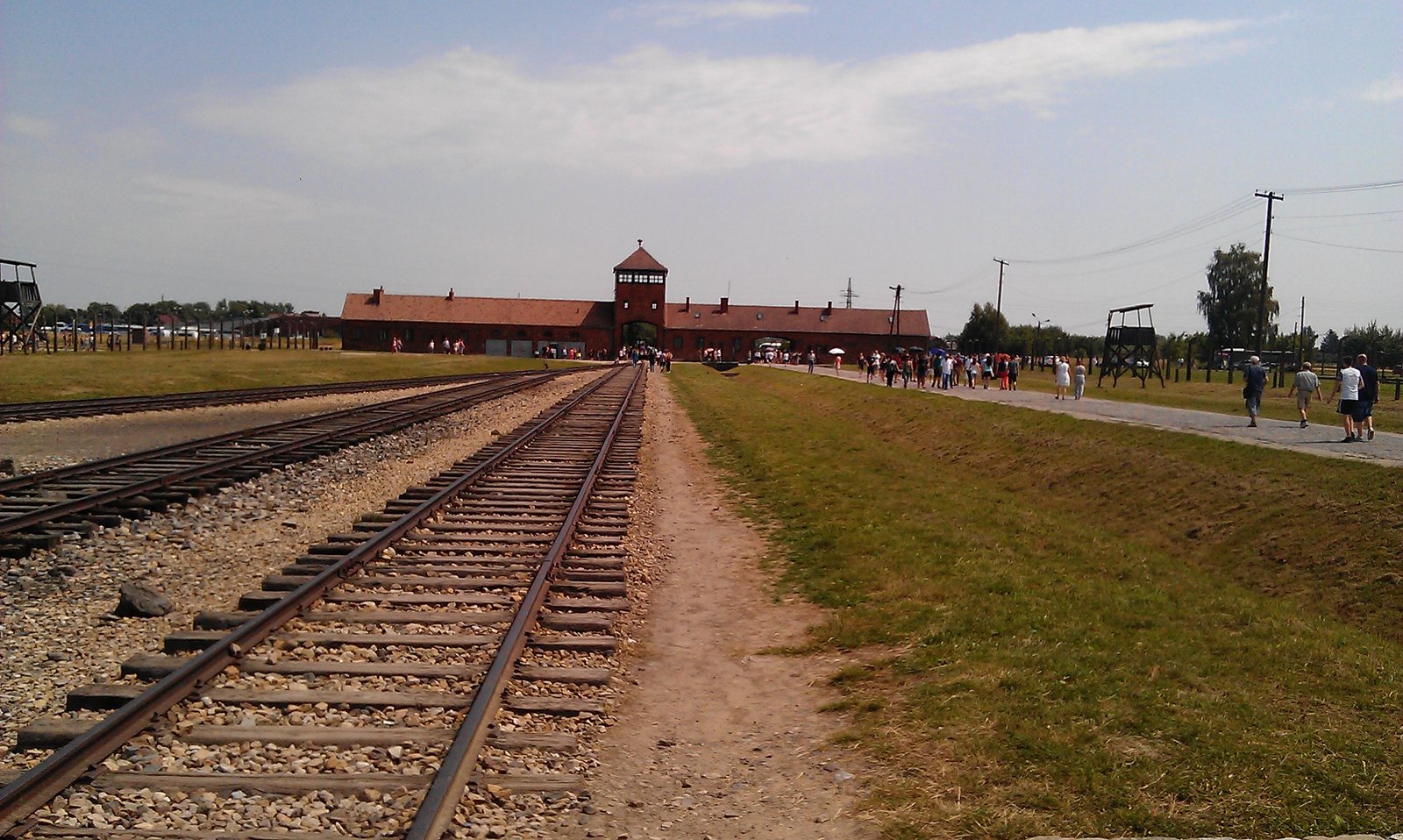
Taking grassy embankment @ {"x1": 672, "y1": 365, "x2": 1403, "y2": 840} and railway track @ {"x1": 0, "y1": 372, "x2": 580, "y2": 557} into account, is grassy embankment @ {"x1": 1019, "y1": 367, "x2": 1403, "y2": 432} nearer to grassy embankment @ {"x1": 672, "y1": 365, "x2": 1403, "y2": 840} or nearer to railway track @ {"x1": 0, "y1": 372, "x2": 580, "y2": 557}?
grassy embankment @ {"x1": 672, "y1": 365, "x2": 1403, "y2": 840}

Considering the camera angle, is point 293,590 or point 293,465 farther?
point 293,465

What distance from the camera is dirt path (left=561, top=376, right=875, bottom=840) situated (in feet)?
15.8

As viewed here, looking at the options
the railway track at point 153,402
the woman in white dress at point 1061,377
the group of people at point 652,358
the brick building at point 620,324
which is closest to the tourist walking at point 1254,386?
the woman in white dress at point 1061,377

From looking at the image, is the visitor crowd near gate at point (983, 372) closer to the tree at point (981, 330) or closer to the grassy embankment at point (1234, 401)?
the grassy embankment at point (1234, 401)

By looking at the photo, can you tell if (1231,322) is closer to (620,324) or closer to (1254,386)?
(620,324)

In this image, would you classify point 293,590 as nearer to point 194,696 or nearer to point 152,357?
point 194,696

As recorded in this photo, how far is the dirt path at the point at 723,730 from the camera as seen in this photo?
482 centimetres

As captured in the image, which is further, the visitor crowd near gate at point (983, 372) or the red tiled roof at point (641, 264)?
the red tiled roof at point (641, 264)

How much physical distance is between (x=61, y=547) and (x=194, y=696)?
17.2 ft

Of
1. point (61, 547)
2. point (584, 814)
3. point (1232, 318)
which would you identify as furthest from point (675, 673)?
point (1232, 318)

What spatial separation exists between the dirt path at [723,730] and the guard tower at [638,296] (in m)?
99.9

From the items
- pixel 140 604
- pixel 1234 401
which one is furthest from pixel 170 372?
pixel 1234 401

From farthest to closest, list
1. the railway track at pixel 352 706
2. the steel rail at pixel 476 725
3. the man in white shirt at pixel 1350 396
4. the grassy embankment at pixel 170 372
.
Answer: the grassy embankment at pixel 170 372
the man in white shirt at pixel 1350 396
the railway track at pixel 352 706
the steel rail at pixel 476 725

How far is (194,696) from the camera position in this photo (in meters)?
5.68
